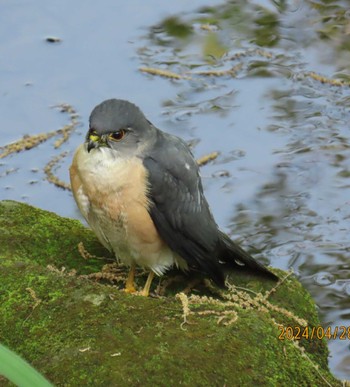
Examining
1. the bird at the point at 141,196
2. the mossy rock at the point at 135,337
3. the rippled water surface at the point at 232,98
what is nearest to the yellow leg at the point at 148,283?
the bird at the point at 141,196

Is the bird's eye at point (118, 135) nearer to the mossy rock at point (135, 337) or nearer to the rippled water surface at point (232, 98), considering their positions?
the mossy rock at point (135, 337)

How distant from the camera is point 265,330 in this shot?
4.03 m

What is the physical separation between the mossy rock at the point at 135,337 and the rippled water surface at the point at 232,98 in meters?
1.93

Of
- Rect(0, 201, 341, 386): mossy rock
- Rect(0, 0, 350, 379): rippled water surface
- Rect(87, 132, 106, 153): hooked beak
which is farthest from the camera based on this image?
Rect(0, 0, 350, 379): rippled water surface

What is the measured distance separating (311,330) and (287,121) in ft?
12.1

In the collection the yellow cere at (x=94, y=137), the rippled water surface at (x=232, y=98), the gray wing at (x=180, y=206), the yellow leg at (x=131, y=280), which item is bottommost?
the rippled water surface at (x=232, y=98)

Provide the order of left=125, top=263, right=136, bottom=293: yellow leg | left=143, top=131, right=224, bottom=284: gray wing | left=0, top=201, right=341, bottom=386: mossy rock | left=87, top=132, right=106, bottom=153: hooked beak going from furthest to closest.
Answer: left=125, top=263, right=136, bottom=293: yellow leg < left=143, top=131, right=224, bottom=284: gray wing < left=87, top=132, right=106, bottom=153: hooked beak < left=0, top=201, right=341, bottom=386: mossy rock

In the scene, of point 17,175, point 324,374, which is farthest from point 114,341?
point 17,175

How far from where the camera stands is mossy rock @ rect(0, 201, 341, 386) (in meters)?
3.70

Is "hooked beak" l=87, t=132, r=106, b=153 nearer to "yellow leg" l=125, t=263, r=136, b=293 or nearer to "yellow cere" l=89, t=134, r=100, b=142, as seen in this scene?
"yellow cere" l=89, t=134, r=100, b=142

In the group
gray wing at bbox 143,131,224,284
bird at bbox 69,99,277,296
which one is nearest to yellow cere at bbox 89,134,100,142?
bird at bbox 69,99,277,296

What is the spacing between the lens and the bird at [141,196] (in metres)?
4.82

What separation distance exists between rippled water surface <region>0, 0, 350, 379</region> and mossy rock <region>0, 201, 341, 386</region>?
1.93 metres

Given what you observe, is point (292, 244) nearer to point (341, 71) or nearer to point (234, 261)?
point (234, 261)
